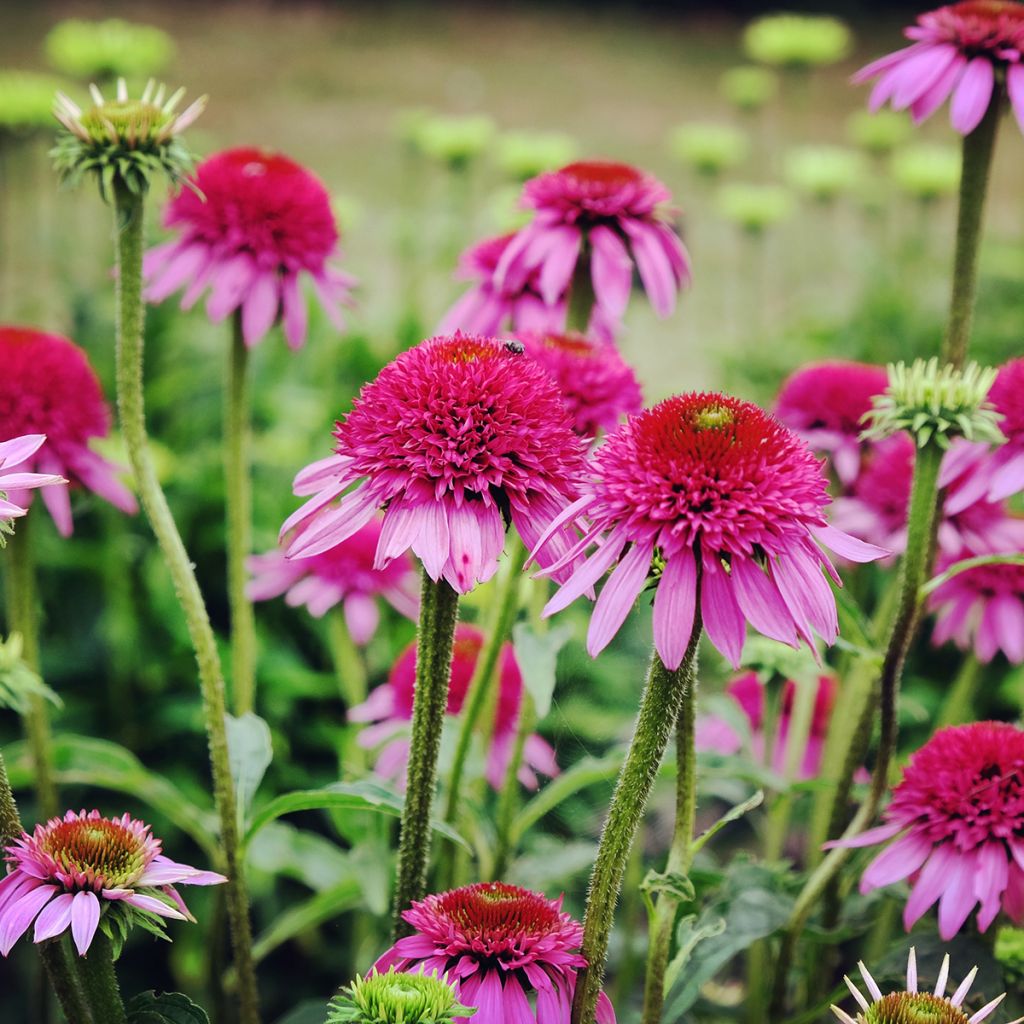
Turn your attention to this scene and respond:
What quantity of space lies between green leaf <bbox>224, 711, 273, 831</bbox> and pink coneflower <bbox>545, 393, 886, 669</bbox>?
1.19 ft

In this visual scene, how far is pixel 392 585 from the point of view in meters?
1.35

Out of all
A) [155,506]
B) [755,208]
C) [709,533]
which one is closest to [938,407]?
[709,533]

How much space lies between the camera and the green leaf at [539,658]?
35.5 inches

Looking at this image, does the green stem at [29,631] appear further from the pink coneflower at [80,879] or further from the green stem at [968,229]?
the green stem at [968,229]

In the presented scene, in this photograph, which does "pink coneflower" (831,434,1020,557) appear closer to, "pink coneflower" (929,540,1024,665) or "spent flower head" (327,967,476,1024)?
"pink coneflower" (929,540,1024,665)

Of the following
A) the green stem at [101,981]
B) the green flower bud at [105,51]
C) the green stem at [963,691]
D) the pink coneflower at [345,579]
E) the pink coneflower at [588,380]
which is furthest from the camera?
the green flower bud at [105,51]

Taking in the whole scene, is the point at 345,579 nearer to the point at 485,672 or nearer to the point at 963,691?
the point at 485,672

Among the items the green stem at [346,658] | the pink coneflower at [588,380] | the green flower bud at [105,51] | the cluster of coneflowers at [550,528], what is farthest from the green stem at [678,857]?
the green flower bud at [105,51]

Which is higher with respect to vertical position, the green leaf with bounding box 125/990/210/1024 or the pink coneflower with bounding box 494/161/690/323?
the pink coneflower with bounding box 494/161/690/323

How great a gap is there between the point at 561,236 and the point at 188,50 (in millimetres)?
6803

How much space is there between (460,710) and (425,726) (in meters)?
0.47

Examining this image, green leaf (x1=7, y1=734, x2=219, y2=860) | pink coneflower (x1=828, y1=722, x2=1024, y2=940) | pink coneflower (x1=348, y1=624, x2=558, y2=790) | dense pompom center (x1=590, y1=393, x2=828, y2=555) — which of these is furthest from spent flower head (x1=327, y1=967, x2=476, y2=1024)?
pink coneflower (x1=348, y1=624, x2=558, y2=790)

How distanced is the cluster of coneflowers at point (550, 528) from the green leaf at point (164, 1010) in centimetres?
3

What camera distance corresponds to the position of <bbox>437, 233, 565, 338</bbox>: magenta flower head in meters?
1.15
